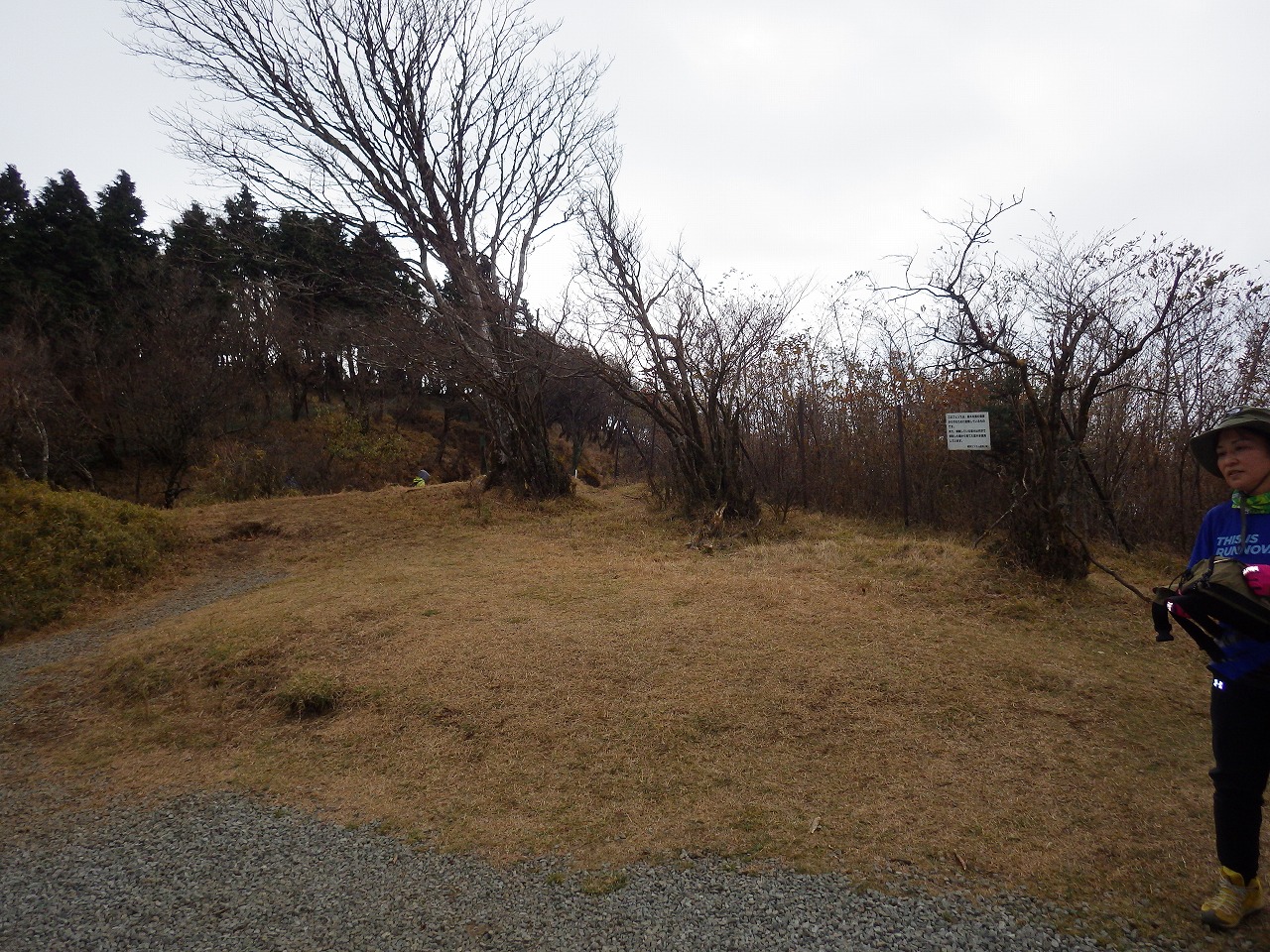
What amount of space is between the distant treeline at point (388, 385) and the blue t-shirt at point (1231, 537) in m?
3.97

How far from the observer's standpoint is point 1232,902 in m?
2.29

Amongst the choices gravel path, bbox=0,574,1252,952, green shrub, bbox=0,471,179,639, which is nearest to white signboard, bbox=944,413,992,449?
gravel path, bbox=0,574,1252,952

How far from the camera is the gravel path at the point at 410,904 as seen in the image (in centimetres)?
240

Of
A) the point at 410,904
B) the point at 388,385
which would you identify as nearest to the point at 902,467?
the point at 410,904

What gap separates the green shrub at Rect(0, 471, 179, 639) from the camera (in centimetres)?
723

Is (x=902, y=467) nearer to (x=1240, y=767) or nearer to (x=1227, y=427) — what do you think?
(x=1227, y=427)

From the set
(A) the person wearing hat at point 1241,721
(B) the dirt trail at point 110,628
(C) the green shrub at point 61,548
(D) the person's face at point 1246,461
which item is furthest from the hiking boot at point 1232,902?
(C) the green shrub at point 61,548

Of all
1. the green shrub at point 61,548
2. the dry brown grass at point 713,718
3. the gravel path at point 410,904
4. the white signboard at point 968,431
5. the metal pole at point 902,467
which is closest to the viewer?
the gravel path at point 410,904

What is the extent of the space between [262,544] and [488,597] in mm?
5170

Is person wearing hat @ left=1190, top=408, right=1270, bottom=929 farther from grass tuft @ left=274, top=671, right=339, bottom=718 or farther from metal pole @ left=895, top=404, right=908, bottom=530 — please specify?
metal pole @ left=895, top=404, right=908, bottom=530

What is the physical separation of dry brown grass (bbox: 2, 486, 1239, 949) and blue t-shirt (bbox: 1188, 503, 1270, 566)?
3.96ft

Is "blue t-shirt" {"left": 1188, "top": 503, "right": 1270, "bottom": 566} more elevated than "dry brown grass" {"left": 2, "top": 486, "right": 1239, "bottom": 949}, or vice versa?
"blue t-shirt" {"left": 1188, "top": 503, "right": 1270, "bottom": 566}

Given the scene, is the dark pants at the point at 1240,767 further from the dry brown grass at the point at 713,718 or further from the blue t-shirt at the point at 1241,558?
the dry brown grass at the point at 713,718

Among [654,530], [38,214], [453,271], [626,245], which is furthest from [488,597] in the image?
[38,214]
